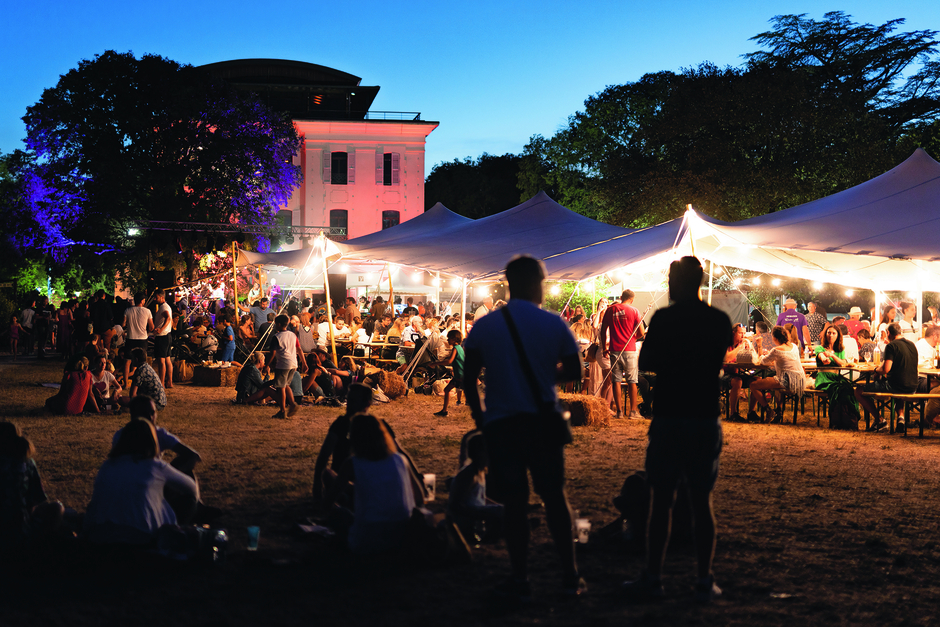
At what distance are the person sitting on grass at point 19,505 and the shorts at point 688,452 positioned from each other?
10.4ft

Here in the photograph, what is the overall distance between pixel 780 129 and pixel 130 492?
24.3 meters

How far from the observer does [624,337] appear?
10.8 m

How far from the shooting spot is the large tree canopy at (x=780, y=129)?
24219 mm

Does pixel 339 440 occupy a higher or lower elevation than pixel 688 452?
lower

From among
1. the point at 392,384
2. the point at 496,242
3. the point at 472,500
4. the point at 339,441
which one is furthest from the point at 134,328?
the point at 472,500

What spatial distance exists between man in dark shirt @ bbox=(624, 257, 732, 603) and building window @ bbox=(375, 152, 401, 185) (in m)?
39.4

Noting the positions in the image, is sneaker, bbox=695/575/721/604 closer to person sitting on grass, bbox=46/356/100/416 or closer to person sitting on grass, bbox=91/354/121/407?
person sitting on grass, bbox=46/356/100/416

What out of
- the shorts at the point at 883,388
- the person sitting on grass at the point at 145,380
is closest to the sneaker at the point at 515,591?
the shorts at the point at 883,388

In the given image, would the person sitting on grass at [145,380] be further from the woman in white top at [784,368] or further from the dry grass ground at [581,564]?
the woman in white top at [784,368]

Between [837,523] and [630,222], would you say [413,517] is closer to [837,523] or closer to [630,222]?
A: [837,523]

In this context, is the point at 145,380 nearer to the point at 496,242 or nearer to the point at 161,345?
the point at 161,345

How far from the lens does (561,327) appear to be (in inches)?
140

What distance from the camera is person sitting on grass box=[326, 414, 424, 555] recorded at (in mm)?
4242

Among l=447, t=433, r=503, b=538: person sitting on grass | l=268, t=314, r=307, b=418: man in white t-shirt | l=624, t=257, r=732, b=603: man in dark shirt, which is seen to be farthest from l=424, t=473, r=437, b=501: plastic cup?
l=268, t=314, r=307, b=418: man in white t-shirt
